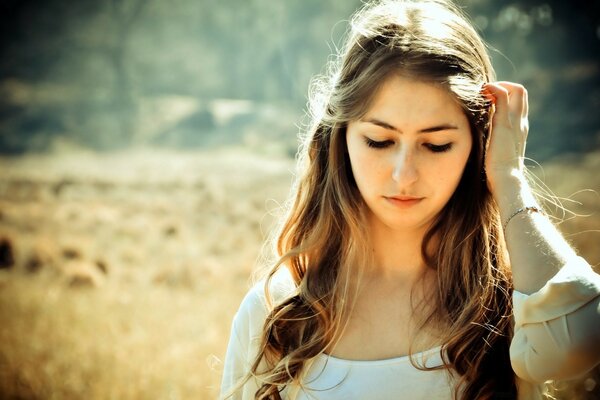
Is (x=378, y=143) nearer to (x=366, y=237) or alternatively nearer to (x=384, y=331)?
(x=366, y=237)

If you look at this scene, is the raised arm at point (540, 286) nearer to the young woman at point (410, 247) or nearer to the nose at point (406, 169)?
the young woman at point (410, 247)

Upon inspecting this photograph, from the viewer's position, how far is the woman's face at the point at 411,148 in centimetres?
169

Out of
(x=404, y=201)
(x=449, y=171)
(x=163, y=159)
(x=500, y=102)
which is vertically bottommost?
(x=163, y=159)

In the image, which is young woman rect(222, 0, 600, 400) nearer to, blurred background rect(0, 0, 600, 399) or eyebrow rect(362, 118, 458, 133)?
eyebrow rect(362, 118, 458, 133)

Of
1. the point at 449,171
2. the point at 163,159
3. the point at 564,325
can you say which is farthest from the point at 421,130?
the point at 163,159

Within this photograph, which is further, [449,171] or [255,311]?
[255,311]

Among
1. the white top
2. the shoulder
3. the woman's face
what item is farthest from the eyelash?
the shoulder

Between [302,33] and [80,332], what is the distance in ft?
82.6

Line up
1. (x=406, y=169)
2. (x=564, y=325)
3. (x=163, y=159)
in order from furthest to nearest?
(x=163, y=159)
(x=406, y=169)
(x=564, y=325)

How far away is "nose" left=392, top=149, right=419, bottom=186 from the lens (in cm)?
168

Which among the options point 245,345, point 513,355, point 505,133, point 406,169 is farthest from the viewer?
point 245,345

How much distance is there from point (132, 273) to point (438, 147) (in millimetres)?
6946

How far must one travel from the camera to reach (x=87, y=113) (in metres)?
28.2

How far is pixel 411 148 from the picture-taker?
5.55 ft
